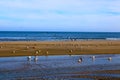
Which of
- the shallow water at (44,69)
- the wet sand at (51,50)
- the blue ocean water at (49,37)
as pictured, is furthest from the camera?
the blue ocean water at (49,37)

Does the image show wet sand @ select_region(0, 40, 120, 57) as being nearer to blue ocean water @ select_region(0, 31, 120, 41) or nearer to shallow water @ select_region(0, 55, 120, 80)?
shallow water @ select_region(0, 55, 120, 80)

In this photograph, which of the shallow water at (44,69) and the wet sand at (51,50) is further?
the wet sand at (51,50)

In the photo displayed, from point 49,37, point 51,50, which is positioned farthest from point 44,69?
point 49,37

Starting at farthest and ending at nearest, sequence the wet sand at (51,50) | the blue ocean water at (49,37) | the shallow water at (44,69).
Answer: the blue ocean water at (49,37)
the wet sand at (51,50)
the shallow water at (44,69)

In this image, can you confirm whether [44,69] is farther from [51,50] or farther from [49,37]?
[49,37]

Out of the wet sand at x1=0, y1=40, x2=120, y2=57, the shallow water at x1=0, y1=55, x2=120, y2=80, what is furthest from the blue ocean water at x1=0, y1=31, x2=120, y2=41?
the shallow water at x1=0, y1=55, x2=120, y2=80

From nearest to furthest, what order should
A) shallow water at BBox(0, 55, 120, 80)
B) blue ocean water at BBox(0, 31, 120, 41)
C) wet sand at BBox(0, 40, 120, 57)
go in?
1. shallow water at BBox(0, 55, 120, 80)
2. wet sand at BBox(0, 40, 120, 57)
3. blue ocean water at BBox(0, 31, 120, 41)

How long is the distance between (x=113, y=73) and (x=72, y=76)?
337cm

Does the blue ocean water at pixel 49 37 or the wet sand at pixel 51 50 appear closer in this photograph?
the wet sand at pixel 51 50

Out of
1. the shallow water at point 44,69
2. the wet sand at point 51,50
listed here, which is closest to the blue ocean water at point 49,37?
A: the wet sand at point 51,50

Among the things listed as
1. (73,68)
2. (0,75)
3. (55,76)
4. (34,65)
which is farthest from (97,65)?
(0,75)

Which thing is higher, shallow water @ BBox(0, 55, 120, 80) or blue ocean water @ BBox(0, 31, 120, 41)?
shallow water @ BBox(0, 55, 120, 80)

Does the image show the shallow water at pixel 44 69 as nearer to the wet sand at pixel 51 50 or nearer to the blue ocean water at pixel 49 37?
the wet sand at pixel 51 50

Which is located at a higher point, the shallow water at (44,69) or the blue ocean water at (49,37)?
the shallow water at (44,69)
